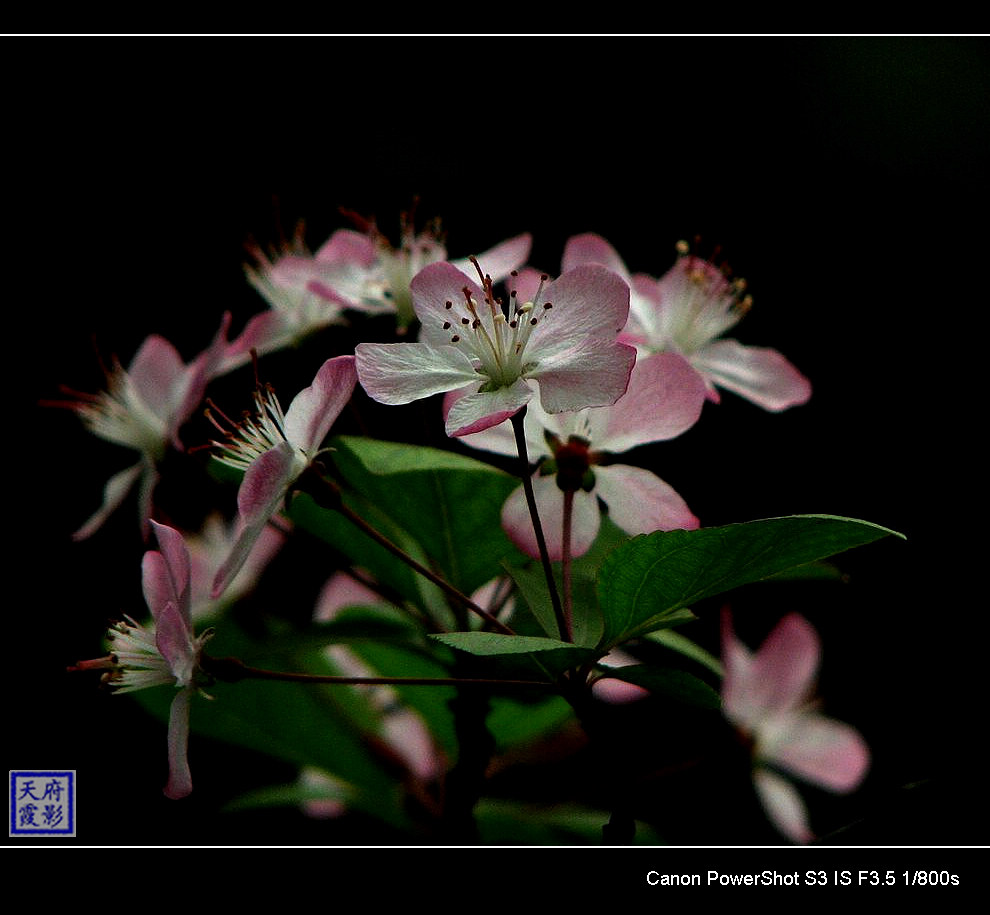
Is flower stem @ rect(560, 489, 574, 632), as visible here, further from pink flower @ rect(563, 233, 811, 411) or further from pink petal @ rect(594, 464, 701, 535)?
pink flower @ rect(563, 233, 811, 411)

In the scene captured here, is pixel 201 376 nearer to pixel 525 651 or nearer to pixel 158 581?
pixel 158 581

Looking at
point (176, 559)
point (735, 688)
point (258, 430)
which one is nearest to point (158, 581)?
point (176, 559)

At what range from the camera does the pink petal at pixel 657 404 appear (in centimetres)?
57

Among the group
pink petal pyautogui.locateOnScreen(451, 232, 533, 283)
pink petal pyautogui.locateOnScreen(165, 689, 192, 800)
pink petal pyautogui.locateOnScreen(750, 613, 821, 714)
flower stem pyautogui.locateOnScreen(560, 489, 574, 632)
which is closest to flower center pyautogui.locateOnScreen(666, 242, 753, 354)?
pink petal pyautogui.locateOnScreen(451, 232, 533, 283)

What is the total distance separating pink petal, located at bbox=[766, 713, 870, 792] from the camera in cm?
96

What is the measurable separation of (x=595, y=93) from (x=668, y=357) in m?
0.88

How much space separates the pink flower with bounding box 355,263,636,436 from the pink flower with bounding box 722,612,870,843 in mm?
496

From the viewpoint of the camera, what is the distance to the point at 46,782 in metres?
0.80

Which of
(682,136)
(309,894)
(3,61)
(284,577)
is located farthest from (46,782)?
(682,136)

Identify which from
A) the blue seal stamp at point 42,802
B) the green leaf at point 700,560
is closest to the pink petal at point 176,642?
the green leaf at point 700,560

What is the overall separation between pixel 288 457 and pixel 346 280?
27cm

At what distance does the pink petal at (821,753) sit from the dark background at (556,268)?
18 centimetres

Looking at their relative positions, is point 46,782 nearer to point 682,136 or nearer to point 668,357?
point 668,357

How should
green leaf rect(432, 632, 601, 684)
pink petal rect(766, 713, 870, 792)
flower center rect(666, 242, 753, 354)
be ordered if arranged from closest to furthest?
green leaf rect(432, 632, 601, 684), flower center rect(666, 242, 753, 354), pink petal rect(766, 713, 870, 792)
